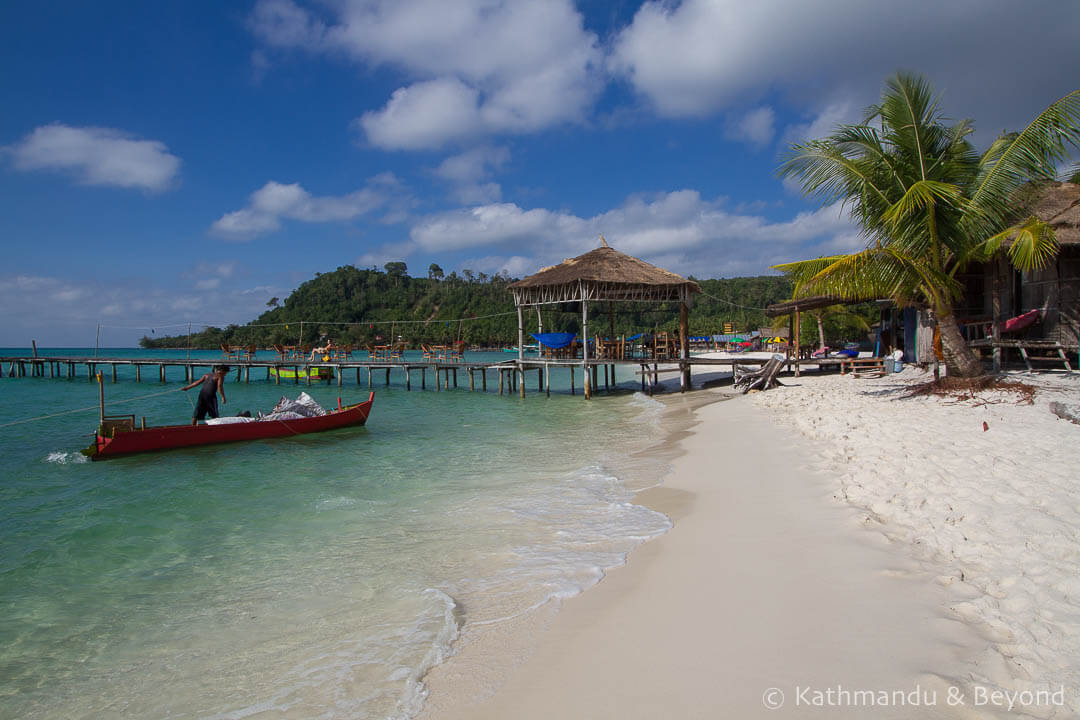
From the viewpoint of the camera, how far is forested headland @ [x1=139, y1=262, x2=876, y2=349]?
6538 cm

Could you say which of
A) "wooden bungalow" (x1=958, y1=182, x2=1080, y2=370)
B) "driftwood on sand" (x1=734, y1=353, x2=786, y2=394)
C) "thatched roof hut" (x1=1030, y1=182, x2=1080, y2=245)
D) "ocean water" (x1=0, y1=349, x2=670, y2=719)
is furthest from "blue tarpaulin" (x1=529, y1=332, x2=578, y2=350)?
"thatched roof hut" (x1=1030, y1=182, x2=1080, y2=245)

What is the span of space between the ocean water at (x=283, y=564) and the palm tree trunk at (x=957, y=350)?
5777mm

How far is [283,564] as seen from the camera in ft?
18.7

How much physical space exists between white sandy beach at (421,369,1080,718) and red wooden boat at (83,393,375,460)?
33.0 ft

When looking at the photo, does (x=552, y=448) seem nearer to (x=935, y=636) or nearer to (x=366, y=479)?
(x=366, y=479)

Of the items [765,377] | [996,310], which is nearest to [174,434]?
[765,377]

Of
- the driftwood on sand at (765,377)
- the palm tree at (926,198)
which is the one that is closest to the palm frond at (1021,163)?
the palm tree at (926,198)

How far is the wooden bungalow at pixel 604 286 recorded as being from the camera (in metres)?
20.1

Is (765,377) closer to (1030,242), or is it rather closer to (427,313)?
(1030,242)

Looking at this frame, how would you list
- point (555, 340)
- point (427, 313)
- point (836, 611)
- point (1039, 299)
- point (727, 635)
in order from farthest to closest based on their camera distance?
point (427, 313)
point (555, 340)
point (1039, 299)
point (836, 611)
point (727, 635)

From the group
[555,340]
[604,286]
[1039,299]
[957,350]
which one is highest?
[604,286]

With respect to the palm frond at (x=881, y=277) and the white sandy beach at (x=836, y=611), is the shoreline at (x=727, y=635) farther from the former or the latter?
the palm frond at (x=881, y=277)

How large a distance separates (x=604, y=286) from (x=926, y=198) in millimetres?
11440

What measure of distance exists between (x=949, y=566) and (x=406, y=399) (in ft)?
76.1
